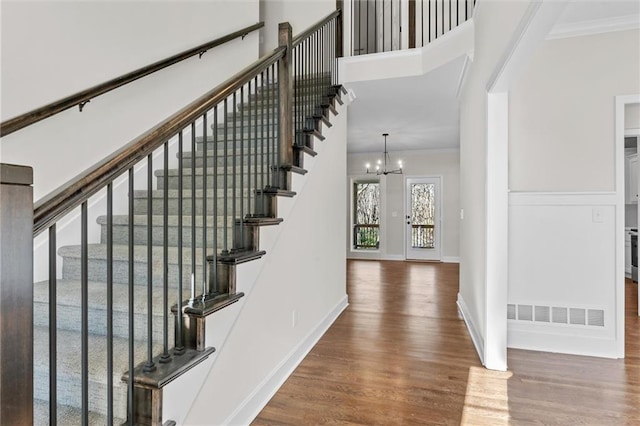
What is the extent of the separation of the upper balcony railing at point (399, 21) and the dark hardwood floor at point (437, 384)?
127 inches

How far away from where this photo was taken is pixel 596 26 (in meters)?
3.02

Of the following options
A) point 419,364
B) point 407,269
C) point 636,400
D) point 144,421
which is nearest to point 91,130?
point 144,421

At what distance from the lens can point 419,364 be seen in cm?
282

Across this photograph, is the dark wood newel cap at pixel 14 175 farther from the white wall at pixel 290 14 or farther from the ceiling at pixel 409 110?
the white wall at pixel 290 14

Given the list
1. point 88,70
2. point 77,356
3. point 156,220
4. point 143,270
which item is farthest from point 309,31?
point 77,356

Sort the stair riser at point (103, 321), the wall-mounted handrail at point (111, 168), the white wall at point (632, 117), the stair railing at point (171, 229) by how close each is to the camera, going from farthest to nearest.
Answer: the white wall at point (632, 117) → the stair riser at point (103, 321) → the stair railing at point (171, 229) → the wall-mounted handrail at point (111, 168)

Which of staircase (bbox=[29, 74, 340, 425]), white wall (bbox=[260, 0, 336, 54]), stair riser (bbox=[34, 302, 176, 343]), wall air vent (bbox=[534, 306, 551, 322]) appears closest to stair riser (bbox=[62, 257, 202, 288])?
staircase (bbox=[29, 74, 340, 425])

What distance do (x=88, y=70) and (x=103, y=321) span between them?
1.64 metres

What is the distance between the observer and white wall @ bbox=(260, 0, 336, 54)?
4434 mm

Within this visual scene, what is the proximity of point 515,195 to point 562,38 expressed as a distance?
1.40m

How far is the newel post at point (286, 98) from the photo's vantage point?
8.29ft

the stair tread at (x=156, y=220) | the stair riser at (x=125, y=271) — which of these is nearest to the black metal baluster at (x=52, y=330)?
the stair riser at (x=125, y=271)

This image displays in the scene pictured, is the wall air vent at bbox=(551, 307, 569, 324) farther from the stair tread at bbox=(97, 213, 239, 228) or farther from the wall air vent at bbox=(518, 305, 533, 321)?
the stair tread at bbox=(97, 213, 239, 228)

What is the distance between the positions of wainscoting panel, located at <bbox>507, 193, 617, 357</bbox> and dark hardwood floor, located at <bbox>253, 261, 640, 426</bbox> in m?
0.18
